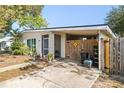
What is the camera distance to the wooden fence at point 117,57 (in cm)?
1406

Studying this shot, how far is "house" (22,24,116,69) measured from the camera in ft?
50.8

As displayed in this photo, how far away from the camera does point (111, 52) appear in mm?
14703

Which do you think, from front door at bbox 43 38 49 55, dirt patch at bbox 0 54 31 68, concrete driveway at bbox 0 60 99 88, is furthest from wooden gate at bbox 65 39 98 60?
dirt patch at bbox 0 54 31 68

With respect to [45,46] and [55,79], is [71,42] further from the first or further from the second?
[55,79]

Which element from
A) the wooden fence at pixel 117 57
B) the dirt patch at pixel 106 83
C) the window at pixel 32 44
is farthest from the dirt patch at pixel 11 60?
the wooden fence at pixel 117 57

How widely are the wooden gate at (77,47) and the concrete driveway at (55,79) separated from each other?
3308 millimetres

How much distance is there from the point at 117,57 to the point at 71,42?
4581 mm

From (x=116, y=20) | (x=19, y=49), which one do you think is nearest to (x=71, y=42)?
(x=19, y=49)

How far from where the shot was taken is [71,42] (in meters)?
17.8

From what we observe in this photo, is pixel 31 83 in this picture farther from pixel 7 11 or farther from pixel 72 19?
pixel 72 19

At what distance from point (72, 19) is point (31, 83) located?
62.4 ft

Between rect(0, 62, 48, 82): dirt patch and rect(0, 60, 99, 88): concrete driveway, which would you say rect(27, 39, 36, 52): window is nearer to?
rect(0, 62, 48, 82): dirt patch

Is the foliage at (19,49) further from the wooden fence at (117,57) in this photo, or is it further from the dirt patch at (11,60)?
the wooden fence at (117,57)

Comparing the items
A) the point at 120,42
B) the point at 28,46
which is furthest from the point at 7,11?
the point at 120,42
